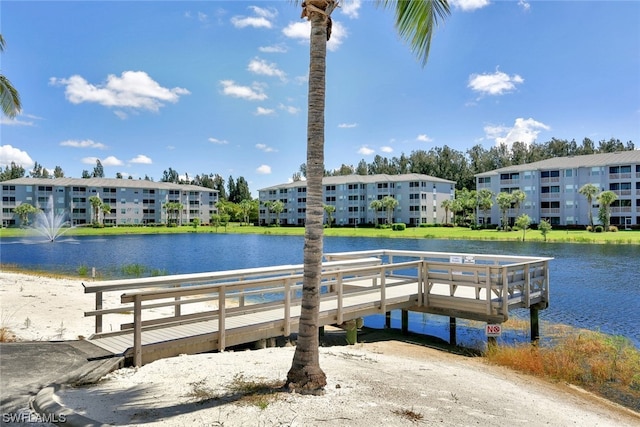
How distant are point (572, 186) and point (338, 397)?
8783 cm

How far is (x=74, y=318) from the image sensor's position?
1263 centimetres

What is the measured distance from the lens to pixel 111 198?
109 metres

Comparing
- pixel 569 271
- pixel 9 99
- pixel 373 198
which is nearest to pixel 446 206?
pixel 373 198

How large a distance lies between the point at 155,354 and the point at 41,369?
5.75 feet

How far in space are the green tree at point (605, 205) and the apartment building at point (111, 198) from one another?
309ft

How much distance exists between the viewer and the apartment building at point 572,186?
2931 inches

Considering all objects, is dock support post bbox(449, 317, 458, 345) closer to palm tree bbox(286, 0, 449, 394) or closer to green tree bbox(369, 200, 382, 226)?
palm tree bbox(286, 0, 449, 394)

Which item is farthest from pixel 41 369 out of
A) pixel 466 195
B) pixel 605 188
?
pixel 466 195

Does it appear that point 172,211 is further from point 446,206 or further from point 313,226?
point 313,226

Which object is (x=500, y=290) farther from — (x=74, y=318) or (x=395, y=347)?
(x=74, y=318)

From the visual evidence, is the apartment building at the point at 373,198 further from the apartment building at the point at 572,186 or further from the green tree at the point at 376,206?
the apartment building at the point at 572,186

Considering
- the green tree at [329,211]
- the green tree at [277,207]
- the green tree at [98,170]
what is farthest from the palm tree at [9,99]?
the green tree at [98,170]

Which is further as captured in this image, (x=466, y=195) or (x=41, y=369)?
(x=466, y=195)

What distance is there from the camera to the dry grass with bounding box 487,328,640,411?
9.87 m
